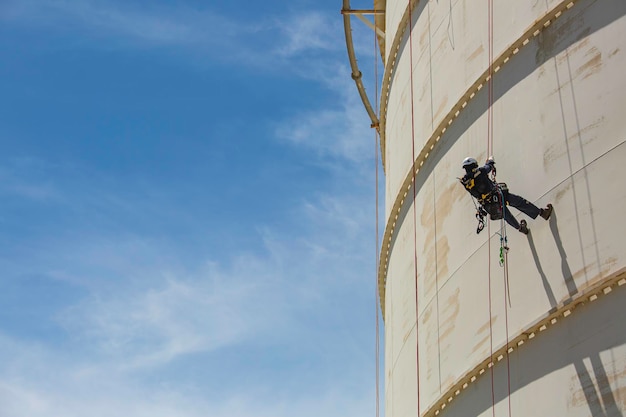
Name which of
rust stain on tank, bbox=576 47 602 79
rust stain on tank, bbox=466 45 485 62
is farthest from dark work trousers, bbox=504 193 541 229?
rust stain on tank, bbox=466 45 485 62

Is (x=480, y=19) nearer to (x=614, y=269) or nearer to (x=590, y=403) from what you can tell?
(x=614, y=269)

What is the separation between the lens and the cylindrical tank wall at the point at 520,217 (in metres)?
9.93

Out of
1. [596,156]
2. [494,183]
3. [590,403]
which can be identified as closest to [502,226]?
[494,183]

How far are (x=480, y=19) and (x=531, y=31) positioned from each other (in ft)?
4.33

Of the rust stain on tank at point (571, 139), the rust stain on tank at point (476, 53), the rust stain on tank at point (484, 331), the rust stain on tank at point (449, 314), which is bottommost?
the rust stain on tank at point (484, 331)

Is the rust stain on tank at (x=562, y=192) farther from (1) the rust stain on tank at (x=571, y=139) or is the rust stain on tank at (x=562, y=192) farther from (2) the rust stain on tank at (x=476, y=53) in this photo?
(2) the rust stain on tank at (x=476, y=53)

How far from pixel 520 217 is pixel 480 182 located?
698 millimetres

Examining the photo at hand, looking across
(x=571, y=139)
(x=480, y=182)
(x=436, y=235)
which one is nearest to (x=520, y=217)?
(x=480, y=182)

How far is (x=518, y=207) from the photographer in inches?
430

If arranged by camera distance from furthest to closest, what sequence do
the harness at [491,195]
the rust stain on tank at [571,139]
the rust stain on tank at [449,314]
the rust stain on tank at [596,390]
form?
the rust stain on tank at [449,314] < the harness at [491,195] < the rust stain on tank at [571,139] < the rust stain on tank at [596,390]

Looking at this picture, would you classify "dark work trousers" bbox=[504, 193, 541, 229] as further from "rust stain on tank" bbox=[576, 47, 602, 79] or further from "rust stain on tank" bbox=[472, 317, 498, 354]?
"rust stain on tank" bbox=[576, 47, 602, 79]

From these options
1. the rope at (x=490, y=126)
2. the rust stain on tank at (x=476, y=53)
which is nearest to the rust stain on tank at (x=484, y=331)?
the rope at (x=490, y=126)

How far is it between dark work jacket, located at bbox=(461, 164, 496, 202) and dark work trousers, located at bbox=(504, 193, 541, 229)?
0.21 metres

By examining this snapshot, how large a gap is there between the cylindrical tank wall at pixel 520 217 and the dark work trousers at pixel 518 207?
0.57 ft
